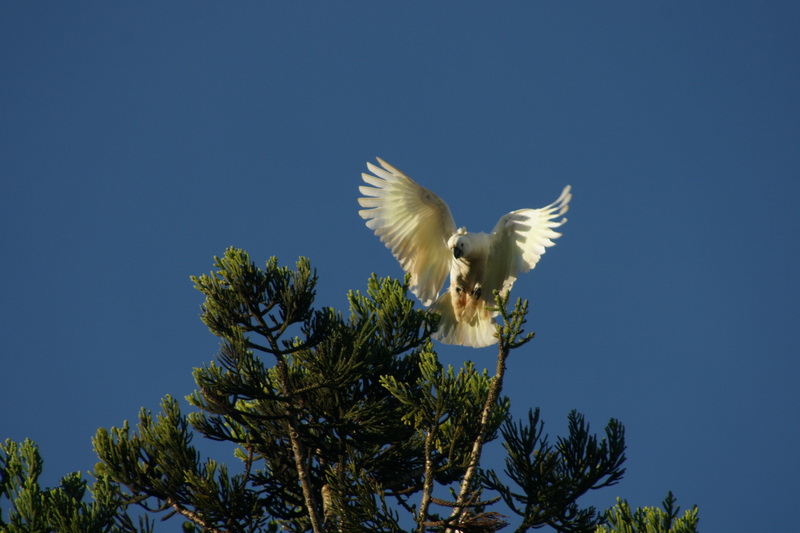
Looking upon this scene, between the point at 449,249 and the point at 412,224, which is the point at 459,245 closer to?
the point at 449,249

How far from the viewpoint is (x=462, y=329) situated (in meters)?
11.3

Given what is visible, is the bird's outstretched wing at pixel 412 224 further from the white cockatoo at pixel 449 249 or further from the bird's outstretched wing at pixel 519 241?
the bird's outstretched wing at pixel 519 241

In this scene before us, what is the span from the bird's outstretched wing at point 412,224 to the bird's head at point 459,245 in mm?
941

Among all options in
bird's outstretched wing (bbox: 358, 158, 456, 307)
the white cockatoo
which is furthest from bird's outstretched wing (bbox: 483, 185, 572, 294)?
bird's outstretched wing (bbox: 358, 158, 456, 307)

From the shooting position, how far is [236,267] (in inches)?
311

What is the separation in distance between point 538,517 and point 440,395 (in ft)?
4.65

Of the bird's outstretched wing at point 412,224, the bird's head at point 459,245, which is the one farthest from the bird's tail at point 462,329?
the bird's head at point 459,245

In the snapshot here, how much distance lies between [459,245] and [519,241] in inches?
29.5

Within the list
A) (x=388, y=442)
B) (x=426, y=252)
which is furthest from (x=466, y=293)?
(x=388, y=442)

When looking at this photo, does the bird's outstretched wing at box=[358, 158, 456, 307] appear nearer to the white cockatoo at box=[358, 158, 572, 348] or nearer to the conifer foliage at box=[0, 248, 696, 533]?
the white cockatoo at box=[358, 158, 572, 348]

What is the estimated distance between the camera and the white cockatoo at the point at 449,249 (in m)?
10.4

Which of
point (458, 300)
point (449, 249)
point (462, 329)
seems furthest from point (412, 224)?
point (462, 329)

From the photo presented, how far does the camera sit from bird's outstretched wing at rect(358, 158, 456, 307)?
11172 mm

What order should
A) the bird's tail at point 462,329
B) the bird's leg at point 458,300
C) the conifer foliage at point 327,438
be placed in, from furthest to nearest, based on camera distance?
1. the bird's tail at point 462,329
2. the bird's leg at point 458,300
3. the conifer foliage at point 327,438
